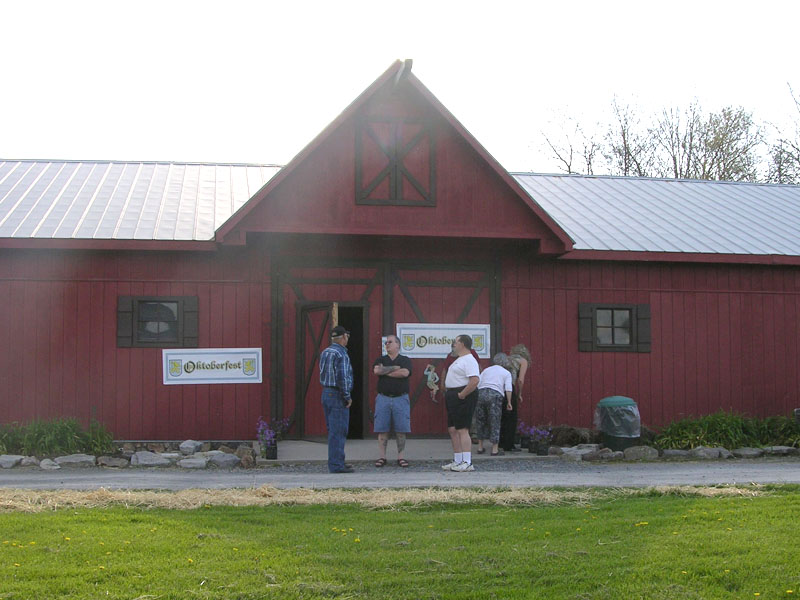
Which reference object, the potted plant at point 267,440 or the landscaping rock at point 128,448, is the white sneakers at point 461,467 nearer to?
the potted plant at point 267,440

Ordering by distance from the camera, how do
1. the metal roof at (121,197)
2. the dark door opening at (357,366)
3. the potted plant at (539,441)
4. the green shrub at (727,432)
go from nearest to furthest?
the potted plant at (539,441) < the green shrub at (727,432) < the metal roof at (121,197) < the dark door opening at (357,366)

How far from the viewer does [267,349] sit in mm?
15258

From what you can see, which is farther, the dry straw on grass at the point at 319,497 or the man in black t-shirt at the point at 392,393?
the man in black t-shirt at the point at 392,393

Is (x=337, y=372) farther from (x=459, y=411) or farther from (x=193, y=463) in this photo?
(x=193, y=463)

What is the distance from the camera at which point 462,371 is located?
1239 centimetres

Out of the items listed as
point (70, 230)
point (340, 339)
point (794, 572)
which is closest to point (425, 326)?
point (340, 339)

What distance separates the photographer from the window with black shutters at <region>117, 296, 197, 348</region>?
49.0 ft

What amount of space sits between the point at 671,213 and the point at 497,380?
292 inches

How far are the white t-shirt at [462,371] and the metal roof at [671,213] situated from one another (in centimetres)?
453

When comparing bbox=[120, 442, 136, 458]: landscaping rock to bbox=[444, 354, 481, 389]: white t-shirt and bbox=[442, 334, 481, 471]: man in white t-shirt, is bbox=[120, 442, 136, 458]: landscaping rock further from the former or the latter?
bbox=[444, 354, 481, 389]: white t-shirt

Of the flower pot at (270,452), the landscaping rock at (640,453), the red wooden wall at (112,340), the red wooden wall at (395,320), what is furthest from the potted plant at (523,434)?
the red wooden wall at (112,340)

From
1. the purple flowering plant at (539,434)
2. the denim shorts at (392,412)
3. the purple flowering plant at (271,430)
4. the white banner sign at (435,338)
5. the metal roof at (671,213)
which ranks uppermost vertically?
the metal roof at (671,213)

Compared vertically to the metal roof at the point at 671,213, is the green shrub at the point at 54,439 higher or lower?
lower

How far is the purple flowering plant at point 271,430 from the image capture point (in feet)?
44.0
